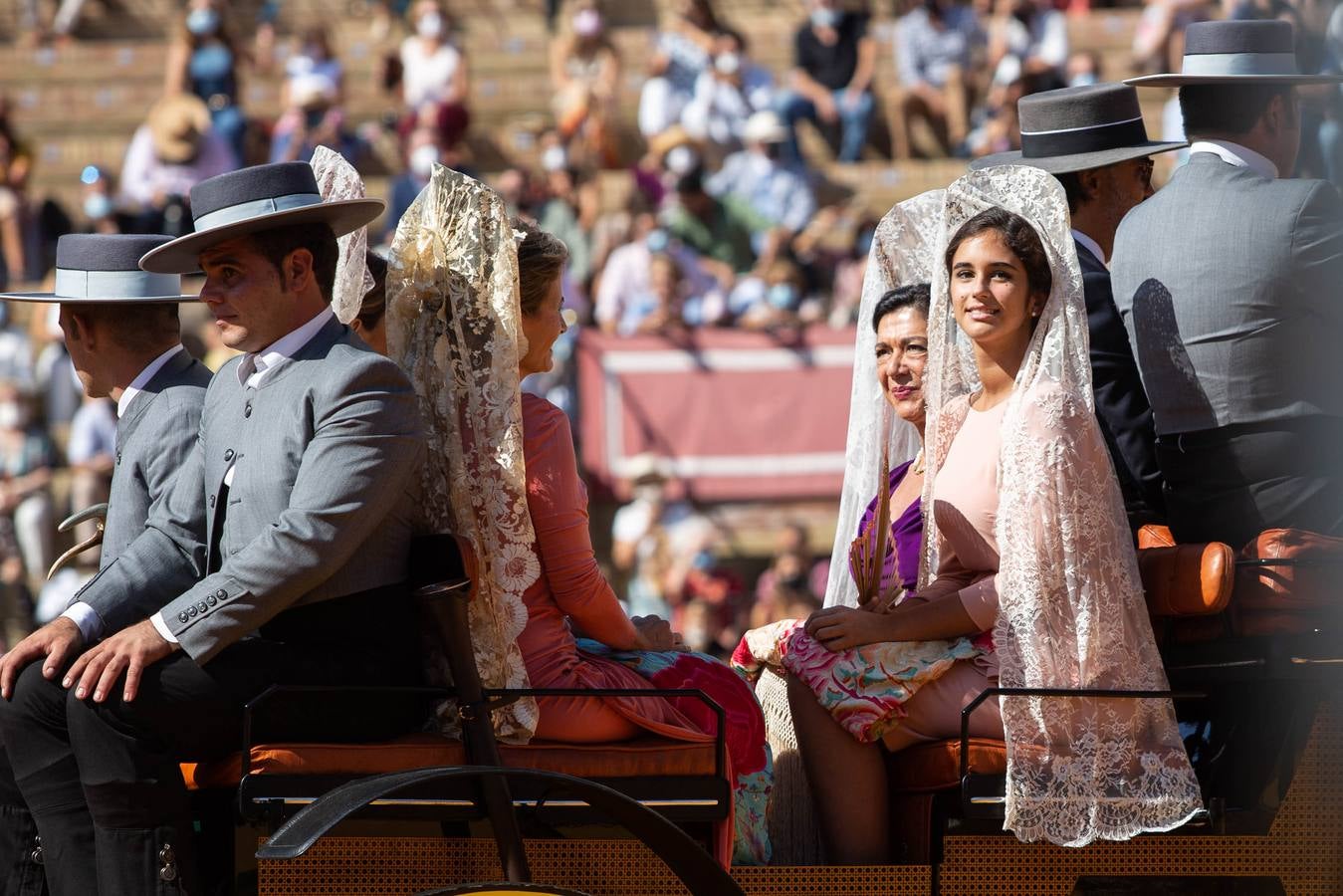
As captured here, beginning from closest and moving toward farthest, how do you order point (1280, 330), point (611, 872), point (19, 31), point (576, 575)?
point (611, 872), point (576, 575), point (1280, 330), point (19, 31)

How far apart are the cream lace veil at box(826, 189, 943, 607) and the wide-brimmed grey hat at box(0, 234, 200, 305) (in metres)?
1.55

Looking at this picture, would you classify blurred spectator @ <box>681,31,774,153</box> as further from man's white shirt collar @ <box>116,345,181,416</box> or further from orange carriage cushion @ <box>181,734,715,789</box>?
orange carriage cushion @ <box>181,734,715,789</box>

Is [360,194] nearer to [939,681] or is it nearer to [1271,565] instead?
[939,681]

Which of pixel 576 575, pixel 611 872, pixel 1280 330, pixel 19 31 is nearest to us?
pixel 611 872

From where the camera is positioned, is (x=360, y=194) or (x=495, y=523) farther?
(x=360, y=194)

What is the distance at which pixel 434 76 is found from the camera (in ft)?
46.6

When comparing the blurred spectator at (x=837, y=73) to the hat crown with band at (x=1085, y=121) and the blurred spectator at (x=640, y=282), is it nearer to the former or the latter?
the blurred spectator at (x=640, y=282)

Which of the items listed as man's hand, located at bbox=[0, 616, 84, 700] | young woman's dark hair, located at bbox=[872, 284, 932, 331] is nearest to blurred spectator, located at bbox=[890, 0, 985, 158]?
young woman's dark hair, located at bbox=[872, 284, 932, 331]

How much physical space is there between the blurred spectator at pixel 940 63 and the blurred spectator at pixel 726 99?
1052 millimetres

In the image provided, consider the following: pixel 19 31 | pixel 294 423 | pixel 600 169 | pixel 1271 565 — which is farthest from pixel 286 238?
pixel 19 31

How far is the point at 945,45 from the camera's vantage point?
13.7 m

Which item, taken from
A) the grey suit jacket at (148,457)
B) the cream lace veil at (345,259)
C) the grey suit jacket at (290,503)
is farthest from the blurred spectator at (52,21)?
the grey suit jacket at (290,503)

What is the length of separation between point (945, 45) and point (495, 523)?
10799 millimetres

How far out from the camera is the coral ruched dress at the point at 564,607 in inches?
141
